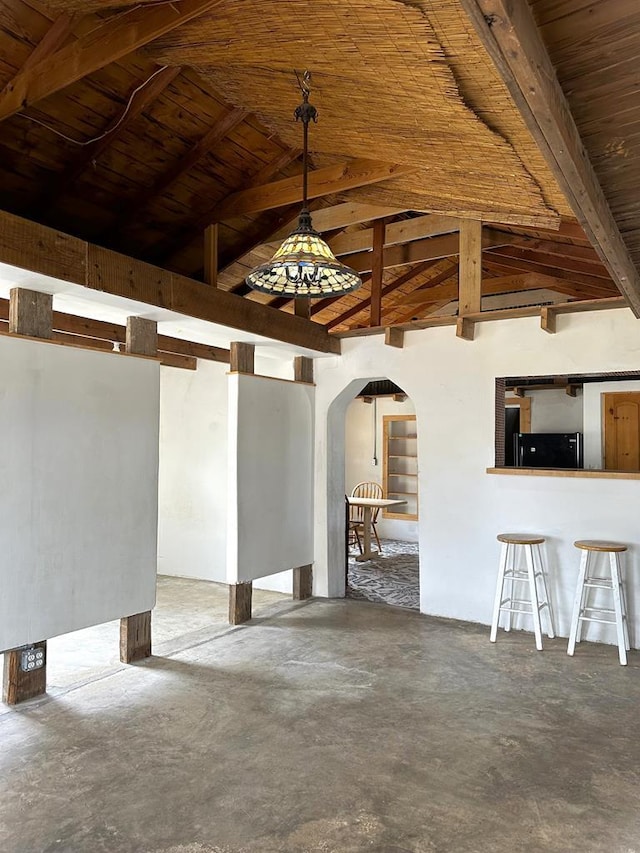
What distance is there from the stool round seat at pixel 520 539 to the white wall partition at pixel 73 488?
2656 mm

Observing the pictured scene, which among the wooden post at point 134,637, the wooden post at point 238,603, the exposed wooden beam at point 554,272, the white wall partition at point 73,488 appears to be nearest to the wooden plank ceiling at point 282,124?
the exposed wooden beam at point 554,272

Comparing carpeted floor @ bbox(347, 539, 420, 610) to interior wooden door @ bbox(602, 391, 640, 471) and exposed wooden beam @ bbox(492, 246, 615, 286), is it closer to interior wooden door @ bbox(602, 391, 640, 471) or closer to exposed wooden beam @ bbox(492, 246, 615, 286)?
interior wooden door @ bbox(602, 391, 640, 471)

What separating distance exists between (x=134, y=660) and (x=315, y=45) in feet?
12.8

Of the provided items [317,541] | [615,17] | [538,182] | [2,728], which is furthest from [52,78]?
[317,541]

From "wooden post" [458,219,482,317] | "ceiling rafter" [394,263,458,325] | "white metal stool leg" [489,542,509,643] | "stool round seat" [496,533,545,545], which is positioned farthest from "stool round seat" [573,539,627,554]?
"ceiling rafter" [394,263,458,325]

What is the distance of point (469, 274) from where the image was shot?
5137mm

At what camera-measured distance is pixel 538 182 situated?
260 centimetres

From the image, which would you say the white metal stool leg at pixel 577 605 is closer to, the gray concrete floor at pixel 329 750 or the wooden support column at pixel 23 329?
the gray concrete floor at pixel 329 750

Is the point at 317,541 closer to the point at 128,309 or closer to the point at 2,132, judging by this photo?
the point at 128,309

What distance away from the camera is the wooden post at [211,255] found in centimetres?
475

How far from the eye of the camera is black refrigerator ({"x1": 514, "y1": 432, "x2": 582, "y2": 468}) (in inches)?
323

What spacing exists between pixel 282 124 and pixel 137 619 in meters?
3.44

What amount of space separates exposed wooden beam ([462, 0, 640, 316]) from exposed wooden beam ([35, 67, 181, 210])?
2.85 meters

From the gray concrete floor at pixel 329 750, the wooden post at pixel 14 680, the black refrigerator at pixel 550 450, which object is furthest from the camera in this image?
the black refrigerator at pixel 550 450
